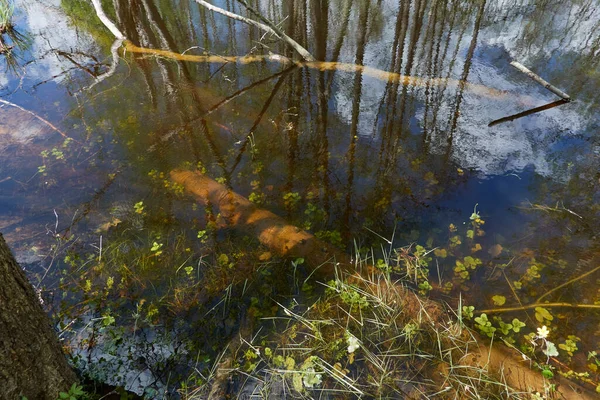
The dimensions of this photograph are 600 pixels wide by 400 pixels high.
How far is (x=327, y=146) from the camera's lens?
4.54 metres

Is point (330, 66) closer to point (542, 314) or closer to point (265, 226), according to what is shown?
point (265, 226)

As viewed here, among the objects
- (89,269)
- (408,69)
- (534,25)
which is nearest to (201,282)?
(89,269)

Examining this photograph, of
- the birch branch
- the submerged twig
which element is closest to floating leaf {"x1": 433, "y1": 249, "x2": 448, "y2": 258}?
the submerged twig

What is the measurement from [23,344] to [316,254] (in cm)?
214

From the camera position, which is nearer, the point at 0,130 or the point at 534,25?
the point at 0,130

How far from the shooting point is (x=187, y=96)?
5.55 meters

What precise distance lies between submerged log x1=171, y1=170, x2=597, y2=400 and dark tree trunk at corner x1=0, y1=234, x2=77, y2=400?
978 millimetres

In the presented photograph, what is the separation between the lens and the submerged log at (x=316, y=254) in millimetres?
2348

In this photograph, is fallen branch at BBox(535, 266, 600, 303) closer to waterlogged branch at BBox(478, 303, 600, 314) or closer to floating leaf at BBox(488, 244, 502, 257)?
waterlogged branch at BBox(478, 303, 600, 314)

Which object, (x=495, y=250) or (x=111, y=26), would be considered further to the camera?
(x=111, y=26)

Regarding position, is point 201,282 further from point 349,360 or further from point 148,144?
point 148,144

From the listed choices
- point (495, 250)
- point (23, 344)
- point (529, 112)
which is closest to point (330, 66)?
point (529, 112)

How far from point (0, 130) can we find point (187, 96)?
8.38 feet

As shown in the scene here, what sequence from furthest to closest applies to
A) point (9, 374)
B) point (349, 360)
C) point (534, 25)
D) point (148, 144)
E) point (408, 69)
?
point (534, 25)
point (408, 69)
point (148, 144)
point (349, 360)
point (9, 374)
